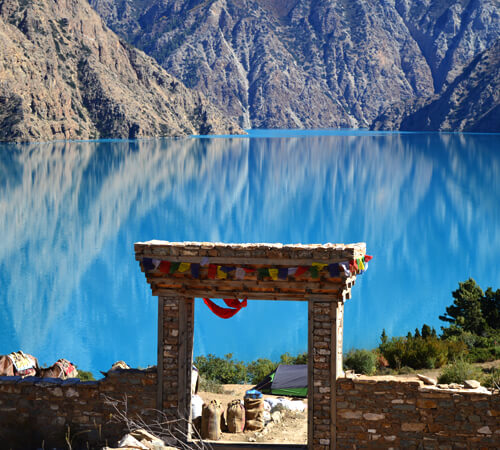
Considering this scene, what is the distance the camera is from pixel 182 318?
12039 mm

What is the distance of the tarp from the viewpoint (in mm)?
16594

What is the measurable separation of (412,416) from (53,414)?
19.0 feet

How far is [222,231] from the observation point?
5309 centimetres

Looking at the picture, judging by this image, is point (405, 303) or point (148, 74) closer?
point (405, 303)

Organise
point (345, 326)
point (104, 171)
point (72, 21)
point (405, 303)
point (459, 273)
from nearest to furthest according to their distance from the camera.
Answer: point (345, 326), point (405, 303), point (459, 273), point (104, 171), point (72, 21)

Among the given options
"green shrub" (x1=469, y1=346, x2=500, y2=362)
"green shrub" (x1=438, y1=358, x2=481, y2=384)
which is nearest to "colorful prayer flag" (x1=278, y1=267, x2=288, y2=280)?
"green shrub" (x1=438, y1=358, x2=481, y2=384)

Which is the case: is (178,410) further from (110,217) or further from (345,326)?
(110,217)

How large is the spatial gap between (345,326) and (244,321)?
4072mm

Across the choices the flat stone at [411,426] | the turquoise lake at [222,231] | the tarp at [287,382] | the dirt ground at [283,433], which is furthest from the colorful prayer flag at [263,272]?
the turquoise lake at [222,231]

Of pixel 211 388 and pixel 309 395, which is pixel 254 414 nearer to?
pixel 309 395

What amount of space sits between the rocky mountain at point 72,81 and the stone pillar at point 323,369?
13264 cm

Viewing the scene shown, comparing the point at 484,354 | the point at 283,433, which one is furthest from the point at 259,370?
the point at 283,433

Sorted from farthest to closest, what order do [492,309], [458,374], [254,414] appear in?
[492,309] → [458,374] → [254,414]

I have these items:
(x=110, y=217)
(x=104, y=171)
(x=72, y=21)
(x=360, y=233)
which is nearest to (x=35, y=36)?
(x=72, y=21)
